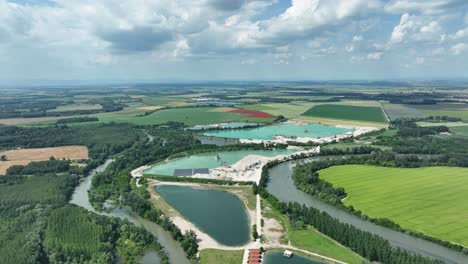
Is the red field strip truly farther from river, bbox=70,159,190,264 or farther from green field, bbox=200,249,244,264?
green field, bbox=200,249,244,264

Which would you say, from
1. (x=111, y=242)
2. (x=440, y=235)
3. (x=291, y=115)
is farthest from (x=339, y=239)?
(x=291, y=115)

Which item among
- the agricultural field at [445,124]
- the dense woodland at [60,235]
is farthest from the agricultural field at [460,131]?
the dense woodland at [60,235]

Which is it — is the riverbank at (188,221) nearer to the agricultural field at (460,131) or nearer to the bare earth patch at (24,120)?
the agricultural field at (460,131)

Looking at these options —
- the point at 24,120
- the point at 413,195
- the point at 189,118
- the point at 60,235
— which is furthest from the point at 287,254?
the point at 24,120

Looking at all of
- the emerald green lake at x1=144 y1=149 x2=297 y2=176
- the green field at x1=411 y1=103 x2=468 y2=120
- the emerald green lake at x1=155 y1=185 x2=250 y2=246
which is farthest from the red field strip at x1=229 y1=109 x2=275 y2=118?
the emerald green lake at x1=155 y1=185 x2=250 y2=246

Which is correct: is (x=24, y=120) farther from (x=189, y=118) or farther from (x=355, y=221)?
(x=355, y=221)

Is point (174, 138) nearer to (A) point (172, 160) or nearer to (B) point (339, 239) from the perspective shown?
(A) point (172, 160)

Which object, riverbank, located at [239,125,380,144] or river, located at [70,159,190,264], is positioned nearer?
river, located at [70,159,190,264]
